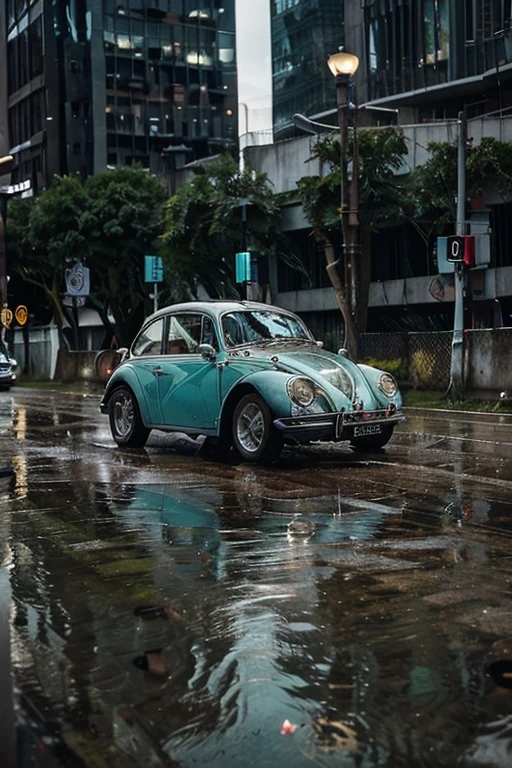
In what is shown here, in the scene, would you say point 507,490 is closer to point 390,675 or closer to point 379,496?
point 379,496

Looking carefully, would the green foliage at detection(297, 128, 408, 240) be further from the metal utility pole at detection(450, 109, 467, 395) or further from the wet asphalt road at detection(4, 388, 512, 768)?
the wet asphalt road at detection(4, 388, 512, 768)

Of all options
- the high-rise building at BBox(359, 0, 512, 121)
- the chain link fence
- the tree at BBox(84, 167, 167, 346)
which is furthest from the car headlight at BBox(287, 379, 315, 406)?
the tree at BBox(84, 167, 167, 346)

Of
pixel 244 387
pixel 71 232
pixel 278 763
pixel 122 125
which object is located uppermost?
pixel 122 125

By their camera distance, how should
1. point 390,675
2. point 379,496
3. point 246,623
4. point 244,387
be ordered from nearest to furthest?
point 390,675
point 246,623
point 379,496
point 244,387

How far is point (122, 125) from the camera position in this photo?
235 ft

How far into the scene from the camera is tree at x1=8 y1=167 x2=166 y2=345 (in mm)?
41750

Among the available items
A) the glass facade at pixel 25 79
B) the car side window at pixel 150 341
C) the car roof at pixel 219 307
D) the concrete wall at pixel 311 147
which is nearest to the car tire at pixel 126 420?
the car side window at pixel 150 341

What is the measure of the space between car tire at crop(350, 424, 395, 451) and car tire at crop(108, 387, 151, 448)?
2767 mm

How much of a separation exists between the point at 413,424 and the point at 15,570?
11554 mm

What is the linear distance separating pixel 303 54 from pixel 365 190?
22.2 metres

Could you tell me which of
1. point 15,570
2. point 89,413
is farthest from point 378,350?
point 15,570

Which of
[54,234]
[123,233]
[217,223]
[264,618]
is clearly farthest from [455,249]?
[54,234]

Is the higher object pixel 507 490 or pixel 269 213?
pixel 269 213

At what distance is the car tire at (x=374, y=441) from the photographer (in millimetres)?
11633
